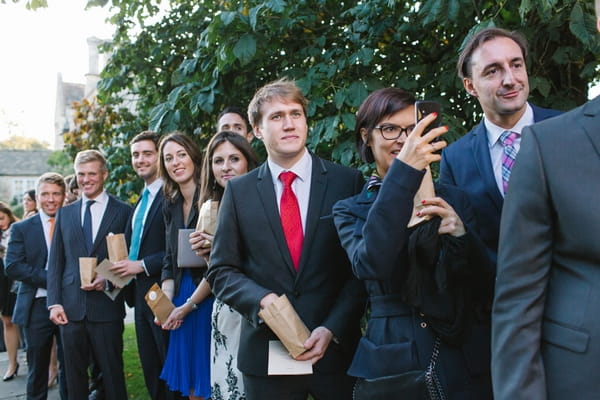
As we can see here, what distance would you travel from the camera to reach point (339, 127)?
3.80 meters

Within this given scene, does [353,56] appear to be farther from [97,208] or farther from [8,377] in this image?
[8,377]

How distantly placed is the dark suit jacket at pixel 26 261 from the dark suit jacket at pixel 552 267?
17.5 ft

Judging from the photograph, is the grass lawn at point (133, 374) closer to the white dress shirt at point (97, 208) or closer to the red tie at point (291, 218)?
the white dress shirt at point (97, 208)

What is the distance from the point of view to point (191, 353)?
4.07 metres

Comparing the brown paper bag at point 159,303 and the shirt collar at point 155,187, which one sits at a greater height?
the shirt collar at point 155,187

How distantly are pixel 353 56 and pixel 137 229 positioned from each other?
233cm

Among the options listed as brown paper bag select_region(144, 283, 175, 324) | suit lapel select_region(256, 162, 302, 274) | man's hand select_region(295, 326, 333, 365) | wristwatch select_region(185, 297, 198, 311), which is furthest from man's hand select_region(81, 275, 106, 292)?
man's hand select_region(295, 326, 333, 365)

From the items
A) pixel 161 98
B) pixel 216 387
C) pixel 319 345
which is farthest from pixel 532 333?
pixel 161 98

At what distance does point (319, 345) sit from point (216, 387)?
120cm

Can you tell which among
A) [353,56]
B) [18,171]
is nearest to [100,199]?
[353,56]

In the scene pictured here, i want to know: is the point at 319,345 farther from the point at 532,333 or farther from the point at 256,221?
the point at 532,333

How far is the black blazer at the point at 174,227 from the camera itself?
416cm

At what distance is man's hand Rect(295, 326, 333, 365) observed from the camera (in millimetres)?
2457

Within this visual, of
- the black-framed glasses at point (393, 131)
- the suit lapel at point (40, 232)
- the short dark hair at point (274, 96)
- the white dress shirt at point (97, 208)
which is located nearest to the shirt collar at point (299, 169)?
the short dark hair at point (274, 96)
